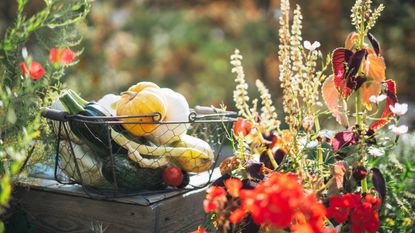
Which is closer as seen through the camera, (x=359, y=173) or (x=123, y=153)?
(x=359, y=173)

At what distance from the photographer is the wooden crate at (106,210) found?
117 cm

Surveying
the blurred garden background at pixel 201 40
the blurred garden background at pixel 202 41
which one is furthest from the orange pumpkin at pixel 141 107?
the blurred garden background at pixel 201 40

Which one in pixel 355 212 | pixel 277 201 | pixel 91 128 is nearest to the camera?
pixel 277 201

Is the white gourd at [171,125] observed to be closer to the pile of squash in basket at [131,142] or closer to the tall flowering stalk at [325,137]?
the pile of squash in basket at [131,142]

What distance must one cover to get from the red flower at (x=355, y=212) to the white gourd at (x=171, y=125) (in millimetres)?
431

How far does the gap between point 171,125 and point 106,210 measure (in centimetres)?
25

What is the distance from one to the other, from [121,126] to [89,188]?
0.17 meters

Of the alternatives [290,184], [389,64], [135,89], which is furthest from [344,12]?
[290,184]

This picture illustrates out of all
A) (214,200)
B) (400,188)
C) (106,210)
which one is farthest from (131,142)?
(400,188)

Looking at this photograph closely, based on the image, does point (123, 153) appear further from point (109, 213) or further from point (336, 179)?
point (336, 179)

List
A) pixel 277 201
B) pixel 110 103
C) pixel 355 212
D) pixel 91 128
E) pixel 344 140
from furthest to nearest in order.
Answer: pixel 110 103
pixel 91 128
pixel 344 140
pixel 355 212
pixel 277 201

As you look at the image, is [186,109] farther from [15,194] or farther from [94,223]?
[15,194]

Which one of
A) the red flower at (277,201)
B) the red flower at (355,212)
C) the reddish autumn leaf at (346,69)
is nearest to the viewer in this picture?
the red flower at (277,201)

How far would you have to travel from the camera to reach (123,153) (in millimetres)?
1232
